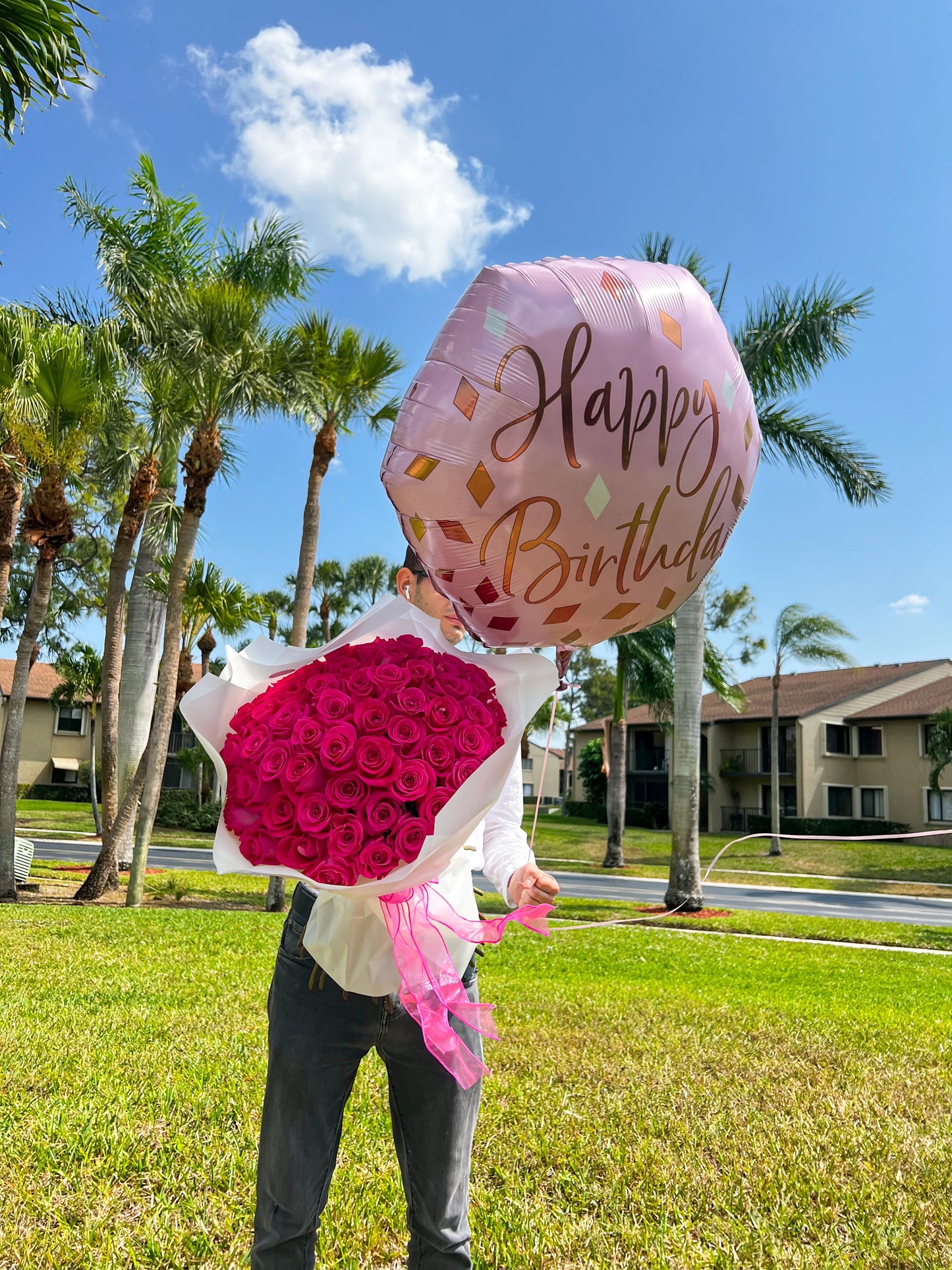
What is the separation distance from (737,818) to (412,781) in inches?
1571

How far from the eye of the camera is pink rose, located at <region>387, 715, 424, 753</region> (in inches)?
58.7

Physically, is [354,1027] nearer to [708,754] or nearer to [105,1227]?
[105,1227]

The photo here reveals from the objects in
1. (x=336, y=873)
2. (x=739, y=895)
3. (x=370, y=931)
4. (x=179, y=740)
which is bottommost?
(x=739, y=895)

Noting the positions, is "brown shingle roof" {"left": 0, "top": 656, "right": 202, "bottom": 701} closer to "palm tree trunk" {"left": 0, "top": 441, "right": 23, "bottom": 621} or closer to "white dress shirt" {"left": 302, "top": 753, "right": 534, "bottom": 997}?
"palm tree trunk" {"left": 0, "top": 441, "right": 23, "bottom": 621}

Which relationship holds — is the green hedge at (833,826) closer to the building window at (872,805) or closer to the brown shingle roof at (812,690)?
the building window at (872,805)

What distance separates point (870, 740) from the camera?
35.6m

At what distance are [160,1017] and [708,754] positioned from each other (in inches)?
1437

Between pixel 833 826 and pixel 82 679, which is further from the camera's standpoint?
pixel 833 826

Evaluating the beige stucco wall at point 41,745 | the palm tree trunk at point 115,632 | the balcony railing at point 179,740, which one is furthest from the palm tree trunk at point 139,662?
the beige stucco wall at point 41,745

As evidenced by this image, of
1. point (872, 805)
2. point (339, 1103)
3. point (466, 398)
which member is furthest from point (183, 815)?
point (466, 398)

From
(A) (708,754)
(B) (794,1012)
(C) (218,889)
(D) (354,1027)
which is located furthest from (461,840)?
(A) (708,754)

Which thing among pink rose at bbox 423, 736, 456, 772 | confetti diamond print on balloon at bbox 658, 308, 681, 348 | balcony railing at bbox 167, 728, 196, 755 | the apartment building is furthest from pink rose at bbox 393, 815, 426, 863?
balcony railing at bbox 167, 728, 196, 755

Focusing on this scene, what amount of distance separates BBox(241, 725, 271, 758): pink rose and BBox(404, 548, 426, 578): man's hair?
2.14 ft

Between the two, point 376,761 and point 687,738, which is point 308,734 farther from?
point 687,738
